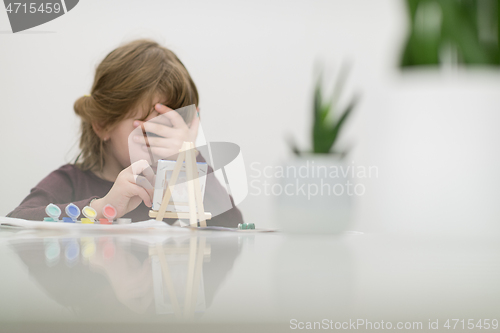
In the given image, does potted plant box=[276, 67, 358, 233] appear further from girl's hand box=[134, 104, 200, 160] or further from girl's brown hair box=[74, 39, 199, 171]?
girl's brown hair box=[74, 39, 199, 171]

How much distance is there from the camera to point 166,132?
63 cm

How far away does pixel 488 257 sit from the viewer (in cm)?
15

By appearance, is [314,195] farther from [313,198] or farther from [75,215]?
[75,215]

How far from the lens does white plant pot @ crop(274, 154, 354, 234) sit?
0.29 m

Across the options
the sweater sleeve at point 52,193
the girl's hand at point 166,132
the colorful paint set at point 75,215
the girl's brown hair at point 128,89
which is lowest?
the sweater sleeve at point 52,193

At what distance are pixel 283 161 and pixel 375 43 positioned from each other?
2.01 ft

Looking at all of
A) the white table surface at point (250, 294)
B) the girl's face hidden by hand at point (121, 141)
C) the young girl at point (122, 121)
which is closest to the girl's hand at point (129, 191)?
the young girl at point (122, 121)

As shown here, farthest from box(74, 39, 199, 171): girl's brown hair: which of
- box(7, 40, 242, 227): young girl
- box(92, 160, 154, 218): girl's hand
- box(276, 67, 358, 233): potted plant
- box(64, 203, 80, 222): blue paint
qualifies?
box(276, 67, 358, 233): potted plant

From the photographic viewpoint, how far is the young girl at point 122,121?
628 millimetres

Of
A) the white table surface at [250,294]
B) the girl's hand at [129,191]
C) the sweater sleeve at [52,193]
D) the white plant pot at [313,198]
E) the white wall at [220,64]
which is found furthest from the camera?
the white wall at [220,64]

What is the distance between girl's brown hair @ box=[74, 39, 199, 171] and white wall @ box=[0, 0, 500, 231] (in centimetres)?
4

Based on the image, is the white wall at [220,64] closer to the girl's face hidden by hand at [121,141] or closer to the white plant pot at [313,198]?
the girl's face hidden by hand at [121,141]

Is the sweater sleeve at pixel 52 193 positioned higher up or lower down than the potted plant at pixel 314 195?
lower down

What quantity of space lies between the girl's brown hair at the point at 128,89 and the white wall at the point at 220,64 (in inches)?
1.6
